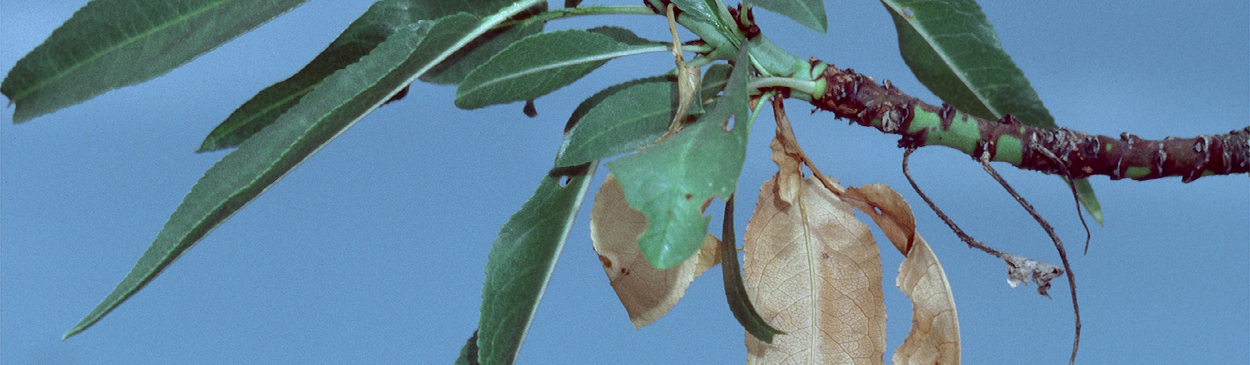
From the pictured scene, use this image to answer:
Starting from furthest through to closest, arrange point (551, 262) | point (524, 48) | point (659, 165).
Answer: point (551, 262) → point (524, 48) → point (659, 165)

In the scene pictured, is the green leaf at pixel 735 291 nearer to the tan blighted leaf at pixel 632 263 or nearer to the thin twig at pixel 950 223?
the tan blighted leaf at pixel 632 263

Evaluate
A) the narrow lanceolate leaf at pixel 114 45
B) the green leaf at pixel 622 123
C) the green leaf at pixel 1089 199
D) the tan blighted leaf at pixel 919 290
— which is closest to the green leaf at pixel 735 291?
the green leaf at pixel 622 123

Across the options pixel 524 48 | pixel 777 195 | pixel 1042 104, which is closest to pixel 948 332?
pixel 777 195

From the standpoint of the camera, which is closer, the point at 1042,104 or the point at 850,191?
the point at 850,191

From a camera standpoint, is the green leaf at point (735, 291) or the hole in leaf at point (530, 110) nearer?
the green leaf at point (735, 291)

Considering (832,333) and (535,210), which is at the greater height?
(535,210)

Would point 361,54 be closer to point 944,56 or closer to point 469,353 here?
point 469,353

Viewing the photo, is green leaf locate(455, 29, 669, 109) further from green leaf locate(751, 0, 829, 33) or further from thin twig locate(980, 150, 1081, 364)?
thin twig locate(980, 150, 1081, 364)

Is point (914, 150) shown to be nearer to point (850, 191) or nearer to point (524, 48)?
point (850, 191)
